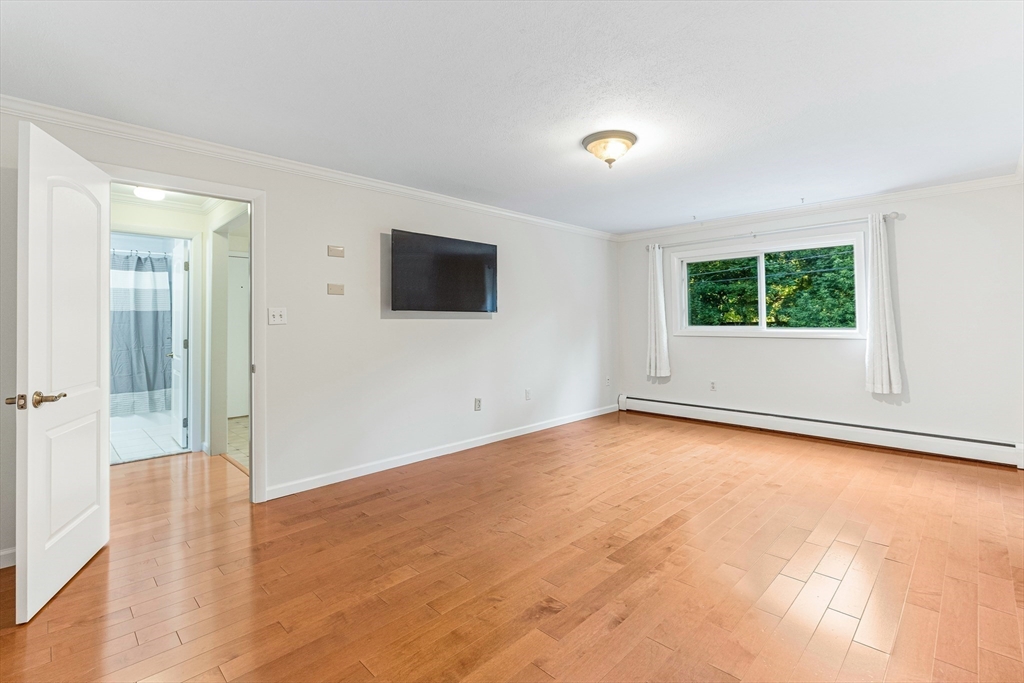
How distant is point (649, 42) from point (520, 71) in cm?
60

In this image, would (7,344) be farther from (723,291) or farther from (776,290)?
(776,290)

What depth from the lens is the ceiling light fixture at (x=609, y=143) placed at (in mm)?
2930

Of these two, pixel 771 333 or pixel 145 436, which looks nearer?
pixel 145 436

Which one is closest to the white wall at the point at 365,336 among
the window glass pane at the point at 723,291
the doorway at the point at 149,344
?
the window glass pane at the point at 723,291

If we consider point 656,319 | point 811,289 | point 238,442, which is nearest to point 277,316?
point 238,442

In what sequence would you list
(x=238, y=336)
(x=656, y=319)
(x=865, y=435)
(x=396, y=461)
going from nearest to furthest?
(x=396, y=461), (x=865, y=435), (x=656, y=319), (x=238, y=336)

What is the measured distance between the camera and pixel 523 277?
5227mm

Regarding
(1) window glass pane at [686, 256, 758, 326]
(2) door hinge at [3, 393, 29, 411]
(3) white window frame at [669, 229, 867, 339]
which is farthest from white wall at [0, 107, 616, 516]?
(1) window glass pane at [686, 256, 758, 326]

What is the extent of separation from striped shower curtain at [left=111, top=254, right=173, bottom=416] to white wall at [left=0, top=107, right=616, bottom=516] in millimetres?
2642

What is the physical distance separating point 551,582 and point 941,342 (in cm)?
442

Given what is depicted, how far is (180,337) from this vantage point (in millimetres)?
4805

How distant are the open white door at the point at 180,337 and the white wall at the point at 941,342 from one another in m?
6.22

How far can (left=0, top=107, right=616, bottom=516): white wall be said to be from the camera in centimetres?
333

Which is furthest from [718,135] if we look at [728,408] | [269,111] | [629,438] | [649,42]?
[728,408]
